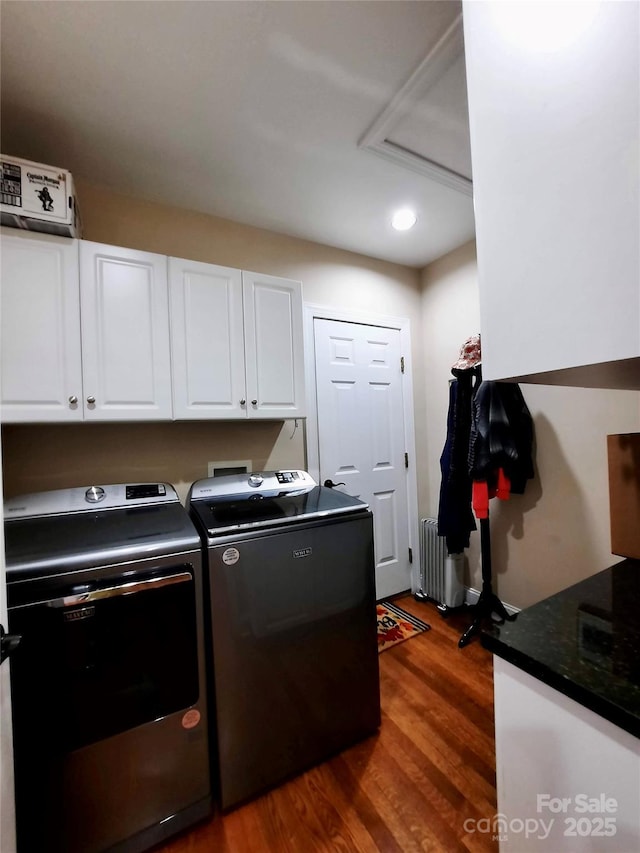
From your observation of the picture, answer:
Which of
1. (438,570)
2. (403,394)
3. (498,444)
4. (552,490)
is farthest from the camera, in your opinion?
(403,394)

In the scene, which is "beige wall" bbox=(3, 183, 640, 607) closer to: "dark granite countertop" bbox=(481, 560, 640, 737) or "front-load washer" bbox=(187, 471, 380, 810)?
"front-load washer" bbox=(187, 471, 380, 810)

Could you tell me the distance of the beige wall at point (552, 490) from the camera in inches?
69.9

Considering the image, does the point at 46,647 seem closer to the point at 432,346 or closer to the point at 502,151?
the point at 502,151

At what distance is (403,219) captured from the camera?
2.15 m

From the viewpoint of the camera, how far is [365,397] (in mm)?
2543

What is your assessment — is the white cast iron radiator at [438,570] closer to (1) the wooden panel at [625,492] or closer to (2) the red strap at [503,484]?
(2) the red strap at [503,484]

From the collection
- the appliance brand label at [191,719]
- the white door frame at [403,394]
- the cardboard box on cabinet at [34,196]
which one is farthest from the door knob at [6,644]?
the white door frame at [403,394]

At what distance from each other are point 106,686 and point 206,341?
140cm

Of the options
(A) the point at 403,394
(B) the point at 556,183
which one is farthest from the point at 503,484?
(B) the point at 556,183

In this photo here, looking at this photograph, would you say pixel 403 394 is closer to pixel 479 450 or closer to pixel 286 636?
pixel 479 450

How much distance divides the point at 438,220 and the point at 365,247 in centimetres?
51

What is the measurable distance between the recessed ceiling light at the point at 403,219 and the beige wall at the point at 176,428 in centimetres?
41

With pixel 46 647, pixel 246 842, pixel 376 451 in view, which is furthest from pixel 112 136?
pixel 246 842

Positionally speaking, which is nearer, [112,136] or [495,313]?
[495,313]
